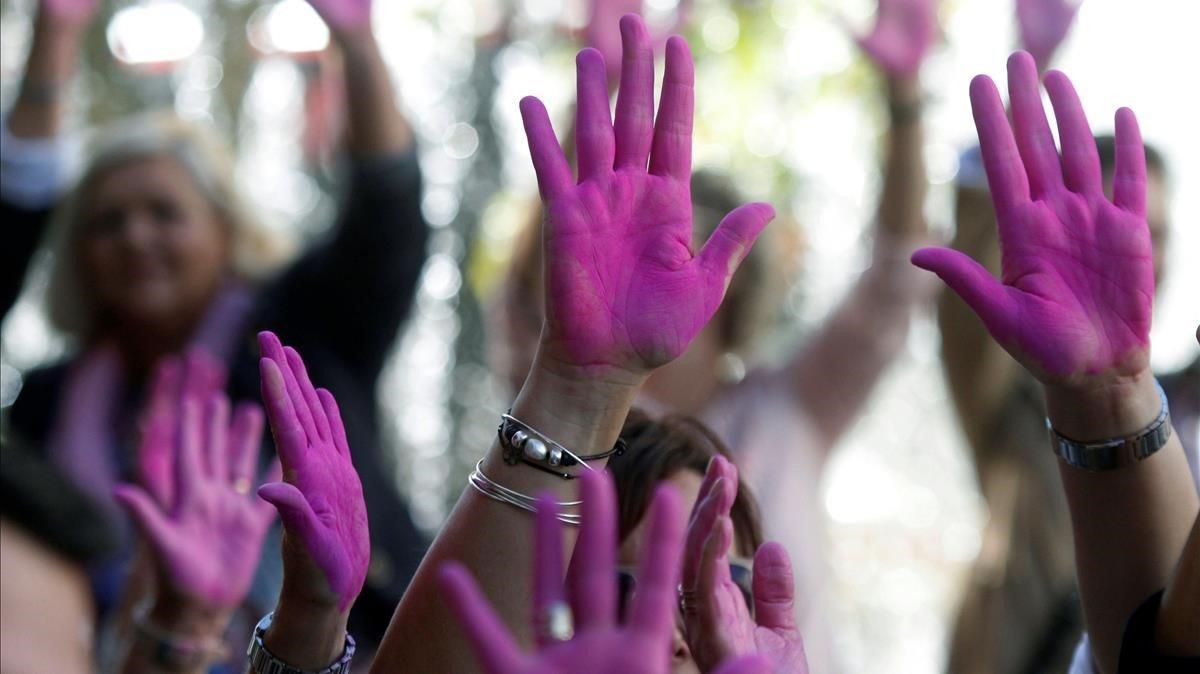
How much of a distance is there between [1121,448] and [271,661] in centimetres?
75

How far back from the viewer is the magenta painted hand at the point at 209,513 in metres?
1.49

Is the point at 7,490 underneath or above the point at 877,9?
underneath

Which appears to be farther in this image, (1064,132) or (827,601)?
(827,601)

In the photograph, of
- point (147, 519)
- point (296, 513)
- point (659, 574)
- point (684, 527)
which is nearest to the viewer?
point (659, 574)

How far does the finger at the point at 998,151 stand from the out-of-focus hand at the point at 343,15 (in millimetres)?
1413

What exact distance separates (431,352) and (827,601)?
8.60ft

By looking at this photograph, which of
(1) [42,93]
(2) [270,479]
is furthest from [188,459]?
(1) [42,93]

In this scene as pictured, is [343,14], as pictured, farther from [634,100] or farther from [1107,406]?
[1107,406]

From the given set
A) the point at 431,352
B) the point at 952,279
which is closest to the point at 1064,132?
the point at 952,279

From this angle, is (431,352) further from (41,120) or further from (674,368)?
(674,368)

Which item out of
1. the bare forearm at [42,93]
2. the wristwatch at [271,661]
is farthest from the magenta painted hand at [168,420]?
the bare forearm at [42,93]

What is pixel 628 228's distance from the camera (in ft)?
3.69

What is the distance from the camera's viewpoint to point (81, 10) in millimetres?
2686

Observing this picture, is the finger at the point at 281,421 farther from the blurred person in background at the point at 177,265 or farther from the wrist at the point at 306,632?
the blurred person in background at the point at 177,265
